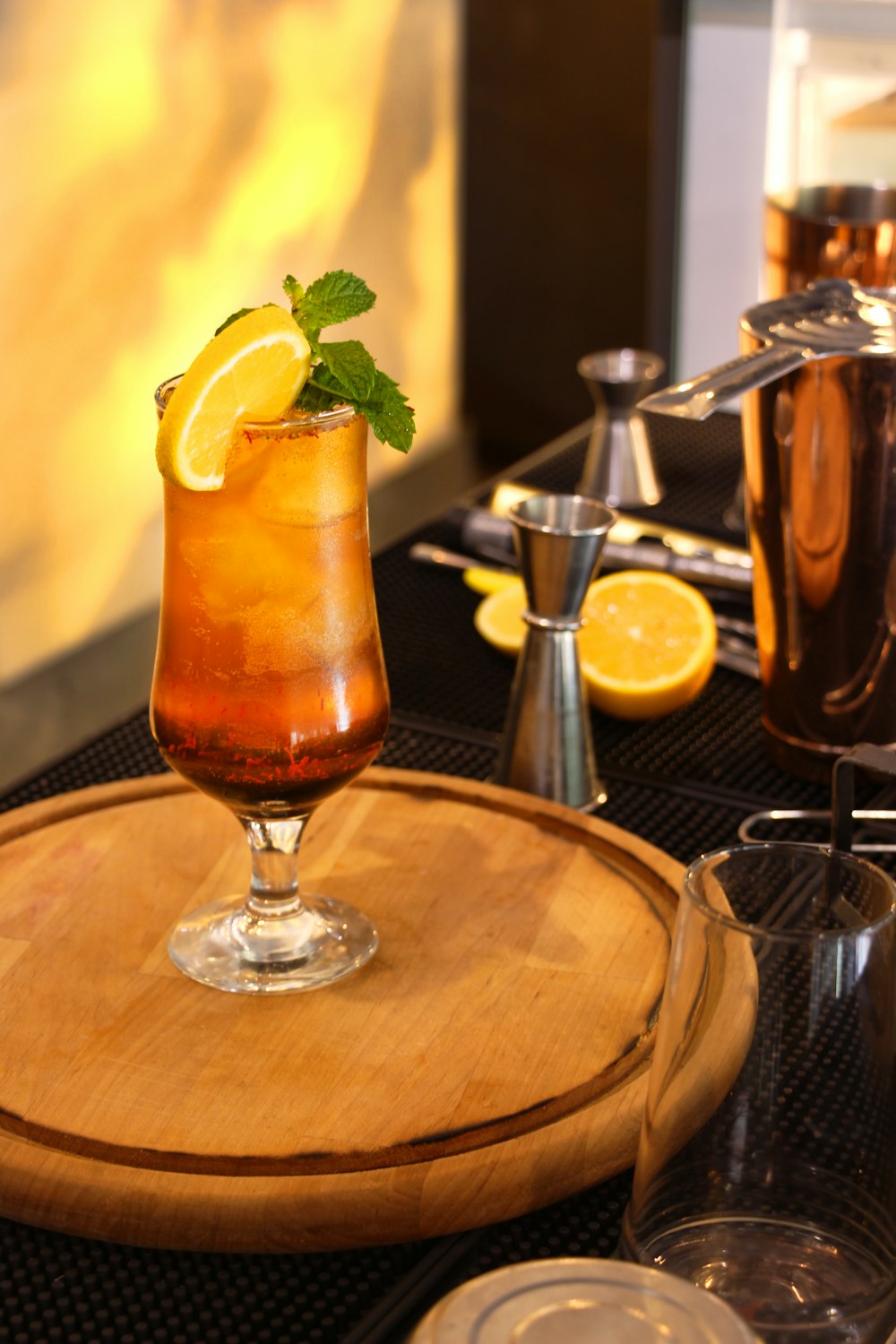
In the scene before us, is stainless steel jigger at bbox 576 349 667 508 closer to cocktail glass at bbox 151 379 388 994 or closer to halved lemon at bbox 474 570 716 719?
halved lemon at bbox 474 570 716 719

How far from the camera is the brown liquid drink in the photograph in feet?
2.59

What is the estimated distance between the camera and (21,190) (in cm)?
251

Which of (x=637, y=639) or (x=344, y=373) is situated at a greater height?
(x=344, y=373)

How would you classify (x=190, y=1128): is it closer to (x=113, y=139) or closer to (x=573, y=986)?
(x=573, y=986)

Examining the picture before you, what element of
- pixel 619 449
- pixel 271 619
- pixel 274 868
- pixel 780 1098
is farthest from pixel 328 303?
pixel 619 449

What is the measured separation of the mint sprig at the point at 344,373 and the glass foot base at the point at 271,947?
0.27 metres

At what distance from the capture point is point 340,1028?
810 millimetres

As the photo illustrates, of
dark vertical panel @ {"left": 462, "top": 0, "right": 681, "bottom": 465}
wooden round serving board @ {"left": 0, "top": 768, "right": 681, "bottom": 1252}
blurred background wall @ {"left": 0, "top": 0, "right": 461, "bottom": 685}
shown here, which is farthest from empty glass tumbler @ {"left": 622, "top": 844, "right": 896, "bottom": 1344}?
dark vertical panel @ {"left": 462, "top": 0, "right": 681, "bottom": 465}

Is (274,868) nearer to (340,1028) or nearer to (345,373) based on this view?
(340,1028)

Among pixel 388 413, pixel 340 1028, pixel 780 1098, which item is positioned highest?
pixel 388 413

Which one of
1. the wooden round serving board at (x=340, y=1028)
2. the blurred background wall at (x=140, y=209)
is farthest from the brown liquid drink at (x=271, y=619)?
the blurred background wall at (x=140, y=209)

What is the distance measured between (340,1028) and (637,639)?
541mm

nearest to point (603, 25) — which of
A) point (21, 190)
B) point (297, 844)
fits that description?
point (21, 190)

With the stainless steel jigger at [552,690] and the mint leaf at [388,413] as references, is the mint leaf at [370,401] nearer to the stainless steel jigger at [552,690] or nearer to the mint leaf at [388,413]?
the mint leaf at [388,413]
